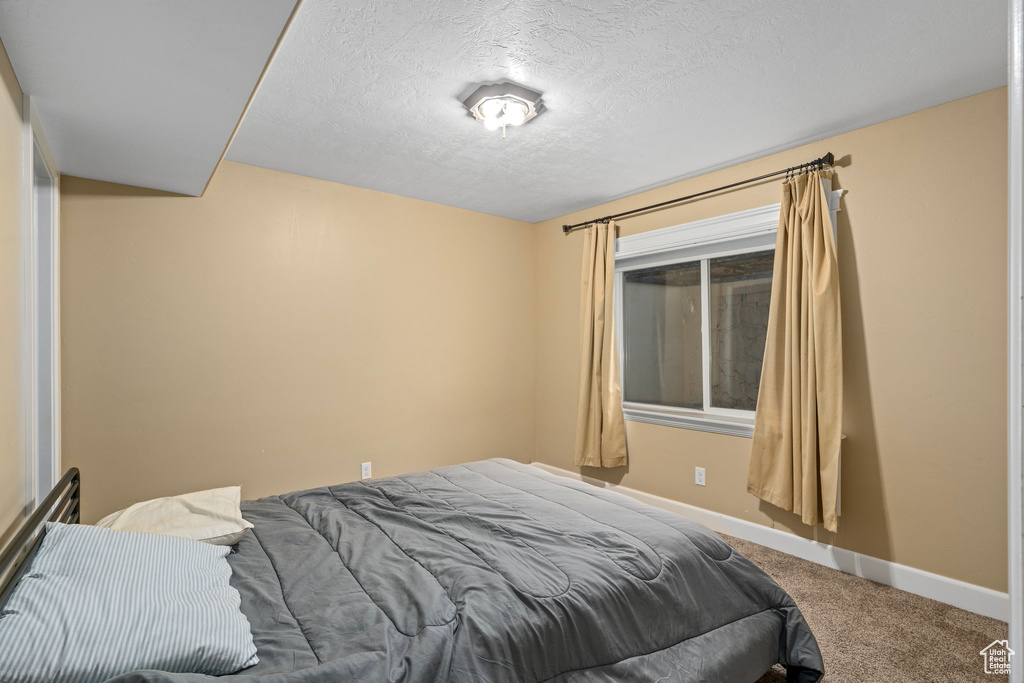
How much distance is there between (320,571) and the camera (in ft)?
5.60

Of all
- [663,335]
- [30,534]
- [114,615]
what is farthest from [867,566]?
[30,534]

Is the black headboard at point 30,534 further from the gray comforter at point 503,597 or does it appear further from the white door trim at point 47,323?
the gray comforter at point 503,597

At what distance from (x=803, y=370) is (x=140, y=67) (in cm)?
331

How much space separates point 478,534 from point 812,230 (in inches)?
98.8

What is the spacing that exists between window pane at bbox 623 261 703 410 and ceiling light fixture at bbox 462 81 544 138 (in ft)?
6.20

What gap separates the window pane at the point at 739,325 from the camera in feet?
11.6

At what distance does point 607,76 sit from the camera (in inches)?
93.9

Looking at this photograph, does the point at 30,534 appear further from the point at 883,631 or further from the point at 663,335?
the point at 663,335

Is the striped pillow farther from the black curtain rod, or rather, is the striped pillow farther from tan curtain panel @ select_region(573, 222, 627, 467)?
the black curtain rod

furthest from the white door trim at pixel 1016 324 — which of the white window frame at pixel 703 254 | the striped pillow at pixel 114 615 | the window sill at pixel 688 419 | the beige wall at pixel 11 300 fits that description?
the window sill at pixel 688 419

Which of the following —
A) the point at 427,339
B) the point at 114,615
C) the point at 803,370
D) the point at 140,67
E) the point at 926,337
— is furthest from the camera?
the point at 427,339

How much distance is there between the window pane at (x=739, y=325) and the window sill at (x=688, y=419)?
0.15 meters

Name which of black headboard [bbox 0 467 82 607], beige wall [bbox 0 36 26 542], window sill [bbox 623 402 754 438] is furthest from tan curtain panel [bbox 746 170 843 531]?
beige wall [bbox 0 36 26 542]

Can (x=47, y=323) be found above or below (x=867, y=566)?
above
